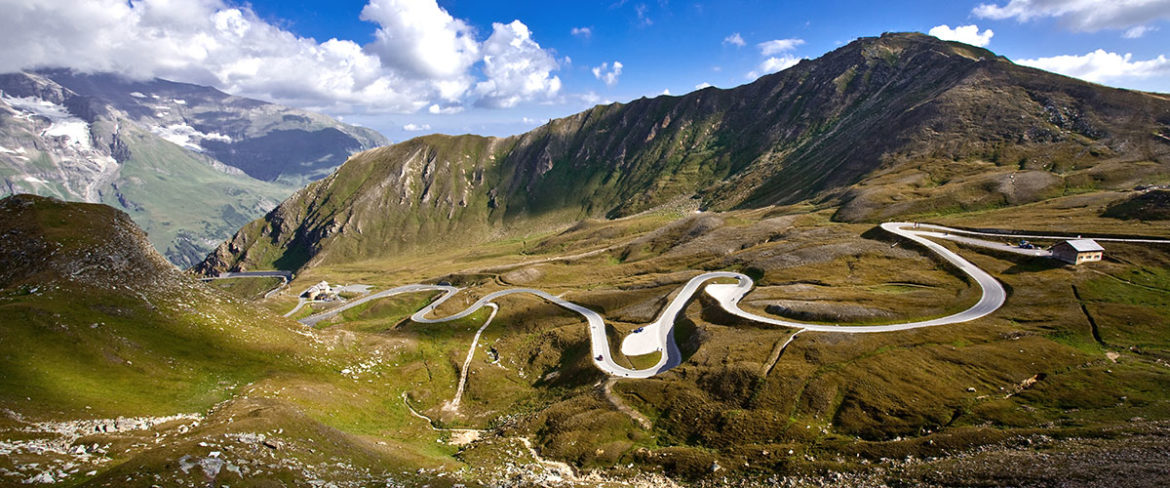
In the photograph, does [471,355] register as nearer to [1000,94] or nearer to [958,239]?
[958,239]

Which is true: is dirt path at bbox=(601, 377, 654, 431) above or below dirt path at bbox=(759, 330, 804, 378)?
below

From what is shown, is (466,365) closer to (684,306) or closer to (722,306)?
(684,306)

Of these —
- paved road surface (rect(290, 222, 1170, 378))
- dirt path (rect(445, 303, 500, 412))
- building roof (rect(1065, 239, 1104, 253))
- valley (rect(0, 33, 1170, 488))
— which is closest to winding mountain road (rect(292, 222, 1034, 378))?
paved road surface (rect(290, 222, 1170, 378))

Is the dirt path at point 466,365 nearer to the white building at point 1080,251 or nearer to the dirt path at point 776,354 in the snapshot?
the dirt path at point 776,354

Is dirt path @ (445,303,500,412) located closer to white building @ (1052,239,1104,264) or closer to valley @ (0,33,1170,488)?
valley @ (0,33,1170,488)

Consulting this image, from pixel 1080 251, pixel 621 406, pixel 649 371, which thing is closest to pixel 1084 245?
pixel 1080 251

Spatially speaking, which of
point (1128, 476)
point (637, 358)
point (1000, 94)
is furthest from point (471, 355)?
point (1000, 94)
